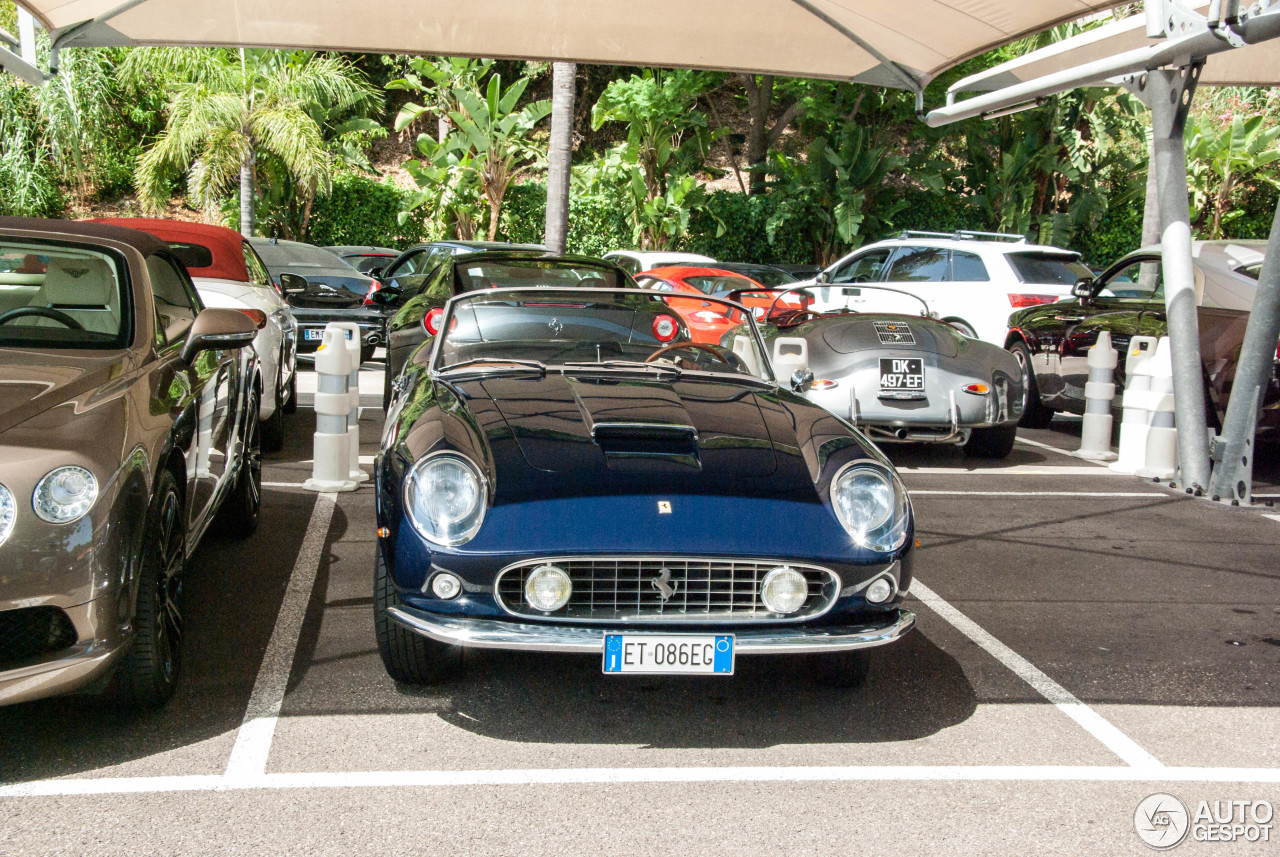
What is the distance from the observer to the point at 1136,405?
8.95m

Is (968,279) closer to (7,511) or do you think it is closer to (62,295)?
(62,295)

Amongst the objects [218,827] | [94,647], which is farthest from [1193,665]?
[94,647]

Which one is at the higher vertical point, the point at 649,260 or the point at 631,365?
the point at 649,260

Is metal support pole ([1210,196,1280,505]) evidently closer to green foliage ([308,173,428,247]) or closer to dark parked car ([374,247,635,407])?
dark parked car ([374,247,635,407])

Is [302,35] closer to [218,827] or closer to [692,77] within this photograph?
[218,827]

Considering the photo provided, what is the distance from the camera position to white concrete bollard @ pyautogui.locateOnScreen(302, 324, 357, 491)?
271 inches

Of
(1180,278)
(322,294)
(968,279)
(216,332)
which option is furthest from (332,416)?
(968,279)

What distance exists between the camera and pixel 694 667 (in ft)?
11.8

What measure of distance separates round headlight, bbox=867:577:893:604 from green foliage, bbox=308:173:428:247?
22338mm

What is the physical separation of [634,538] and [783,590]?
498 mm

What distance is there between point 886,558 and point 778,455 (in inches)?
20.7

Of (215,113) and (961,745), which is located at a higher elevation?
(215,113)

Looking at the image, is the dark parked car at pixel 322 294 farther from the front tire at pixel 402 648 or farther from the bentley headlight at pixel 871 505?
the bentley headlight at pixel 871 505

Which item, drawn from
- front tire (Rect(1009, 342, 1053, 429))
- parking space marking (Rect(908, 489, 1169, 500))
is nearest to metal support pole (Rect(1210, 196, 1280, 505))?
parking space marking (Rect(908, 489, 1169, 500))
